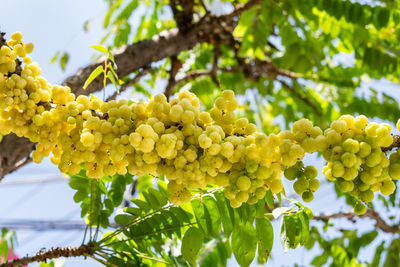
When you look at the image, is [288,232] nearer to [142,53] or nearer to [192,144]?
[192,144]

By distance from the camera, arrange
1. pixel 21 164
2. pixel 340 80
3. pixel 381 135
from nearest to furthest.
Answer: pixel 381 135, pixel 21 164, pixel 340 80

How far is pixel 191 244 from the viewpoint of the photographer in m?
1.42

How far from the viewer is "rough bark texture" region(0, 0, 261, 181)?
84.0 inches

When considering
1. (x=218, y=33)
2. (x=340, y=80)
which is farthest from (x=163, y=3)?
(x=340, y=80)

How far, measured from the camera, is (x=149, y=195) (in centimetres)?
166

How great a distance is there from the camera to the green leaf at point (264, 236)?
1.37 m

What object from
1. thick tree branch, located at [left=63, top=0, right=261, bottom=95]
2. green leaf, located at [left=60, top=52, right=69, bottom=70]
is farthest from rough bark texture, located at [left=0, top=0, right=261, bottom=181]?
green leaf, located at [left=60, top=52, right=69, bottom=70]

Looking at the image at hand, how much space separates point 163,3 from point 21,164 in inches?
85.3

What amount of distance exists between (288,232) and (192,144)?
1.93ft

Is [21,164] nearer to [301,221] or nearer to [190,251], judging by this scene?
[190,251]

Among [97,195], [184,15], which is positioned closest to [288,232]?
[97,195]

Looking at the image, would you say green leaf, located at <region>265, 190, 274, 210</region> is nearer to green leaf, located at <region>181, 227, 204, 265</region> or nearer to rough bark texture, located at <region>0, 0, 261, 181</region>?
green leaf, located at <region>181, 227, 204, 265</region>

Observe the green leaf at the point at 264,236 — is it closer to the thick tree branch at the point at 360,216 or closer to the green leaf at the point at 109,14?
the thick tree branch at the point at 360,216

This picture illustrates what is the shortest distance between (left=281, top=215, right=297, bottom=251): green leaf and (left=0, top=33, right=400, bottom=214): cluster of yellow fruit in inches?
15.2
